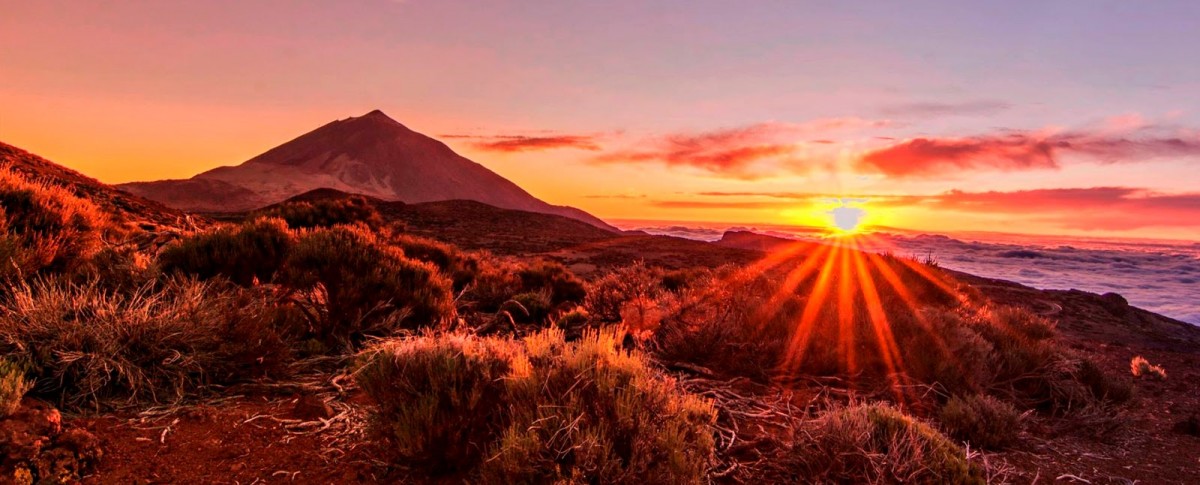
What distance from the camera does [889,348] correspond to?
586 centimetres

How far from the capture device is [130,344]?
3764 mm

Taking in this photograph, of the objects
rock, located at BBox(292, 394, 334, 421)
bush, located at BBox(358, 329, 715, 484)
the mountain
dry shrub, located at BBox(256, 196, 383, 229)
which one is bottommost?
rock, located at BBox(292, 394, 334, 421)

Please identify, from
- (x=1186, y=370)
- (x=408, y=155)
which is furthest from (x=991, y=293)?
(x=408, y=155)

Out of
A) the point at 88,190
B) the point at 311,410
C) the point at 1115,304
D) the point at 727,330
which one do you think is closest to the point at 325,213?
the point at 88,190

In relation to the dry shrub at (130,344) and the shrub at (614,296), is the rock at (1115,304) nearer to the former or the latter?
the shrub at (614,296)

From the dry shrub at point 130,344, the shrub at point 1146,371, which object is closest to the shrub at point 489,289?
the dry shrub at point 130,344

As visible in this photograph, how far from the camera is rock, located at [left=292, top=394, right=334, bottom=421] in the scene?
3629 mm

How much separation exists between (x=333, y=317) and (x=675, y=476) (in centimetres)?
423

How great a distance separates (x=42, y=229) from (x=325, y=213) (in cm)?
1052

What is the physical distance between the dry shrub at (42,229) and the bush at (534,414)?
3.90 metres

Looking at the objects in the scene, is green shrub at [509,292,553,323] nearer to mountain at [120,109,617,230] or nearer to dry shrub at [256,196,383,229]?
dry shrub at [256,196,383,229]

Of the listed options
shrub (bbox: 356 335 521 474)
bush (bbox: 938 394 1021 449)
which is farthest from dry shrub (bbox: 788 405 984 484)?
shrub (bbox: 356 335 521 474)

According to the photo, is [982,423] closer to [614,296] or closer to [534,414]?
[534,414]

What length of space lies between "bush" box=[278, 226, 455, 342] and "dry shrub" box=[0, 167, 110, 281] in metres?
1.89
